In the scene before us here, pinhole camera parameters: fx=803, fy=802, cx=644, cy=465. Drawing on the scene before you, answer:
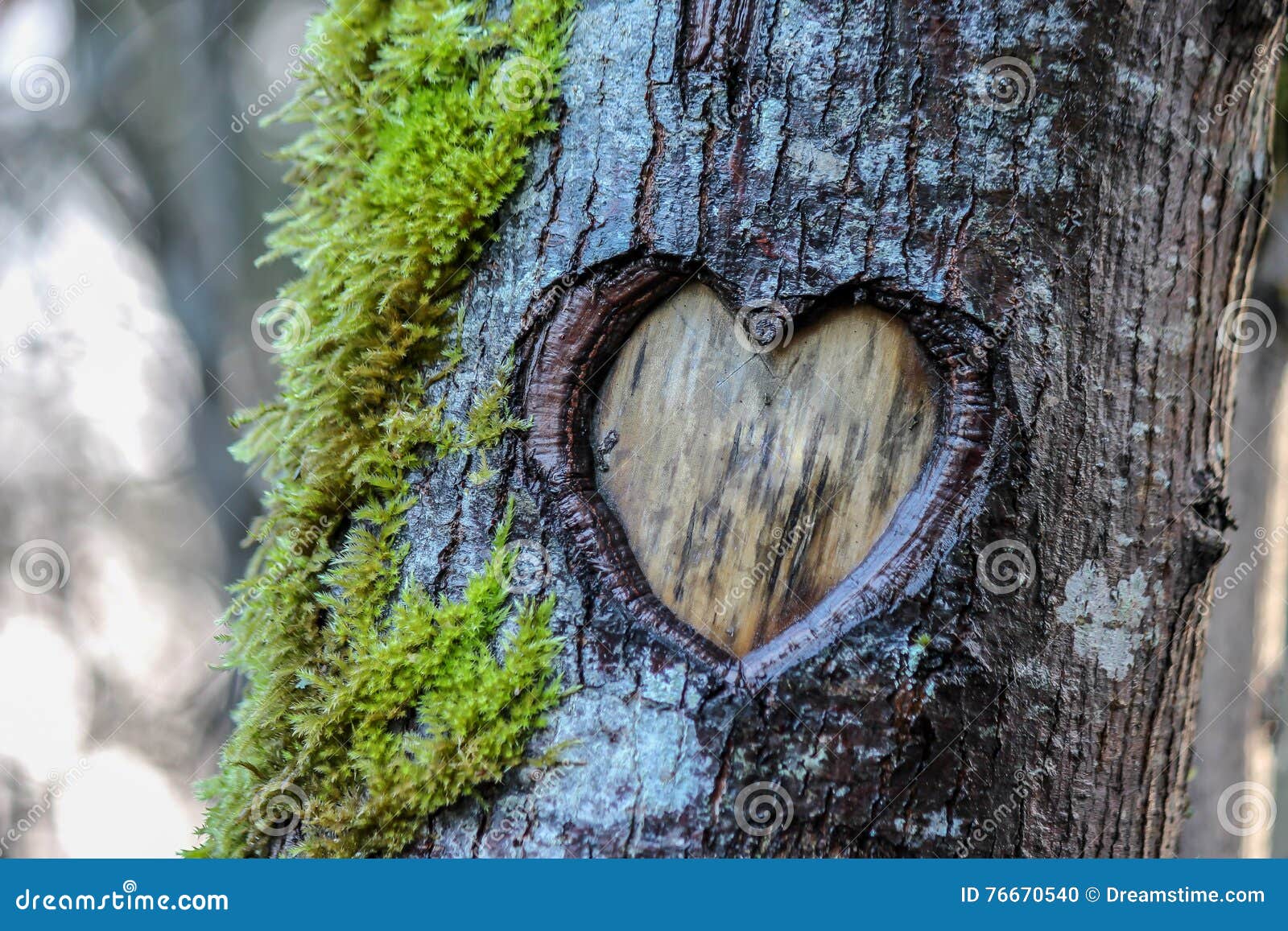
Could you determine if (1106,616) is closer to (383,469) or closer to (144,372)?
(383,469)

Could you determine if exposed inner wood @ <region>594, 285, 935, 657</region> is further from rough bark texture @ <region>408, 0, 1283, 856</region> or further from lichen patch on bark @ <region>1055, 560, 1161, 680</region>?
lichen patch on bark @ <region>1055, 560, 1161, 680</region>

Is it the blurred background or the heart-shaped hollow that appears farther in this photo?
the blurred background

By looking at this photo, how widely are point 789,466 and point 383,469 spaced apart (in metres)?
0.72

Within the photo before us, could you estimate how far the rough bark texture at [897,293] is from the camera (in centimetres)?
124

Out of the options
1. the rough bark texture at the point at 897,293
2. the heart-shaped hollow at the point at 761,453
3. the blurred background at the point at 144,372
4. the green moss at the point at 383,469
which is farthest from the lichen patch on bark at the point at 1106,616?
the blurred background at the point at 144,372

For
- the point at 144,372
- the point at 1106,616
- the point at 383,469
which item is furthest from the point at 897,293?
the point at 144,372

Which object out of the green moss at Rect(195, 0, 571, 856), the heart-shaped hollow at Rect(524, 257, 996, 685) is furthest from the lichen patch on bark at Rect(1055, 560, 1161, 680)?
the green moss at Rect(195, 0, 571, 856)

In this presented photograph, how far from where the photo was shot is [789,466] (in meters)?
1.33

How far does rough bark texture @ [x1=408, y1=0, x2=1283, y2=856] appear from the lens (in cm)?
124

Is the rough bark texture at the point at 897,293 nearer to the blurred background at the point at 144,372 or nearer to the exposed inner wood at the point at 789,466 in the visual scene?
the exposed inner wood at the point at 789,466

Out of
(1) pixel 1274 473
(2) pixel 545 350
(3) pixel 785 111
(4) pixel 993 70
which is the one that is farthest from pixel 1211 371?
(1) pixel 1274 473

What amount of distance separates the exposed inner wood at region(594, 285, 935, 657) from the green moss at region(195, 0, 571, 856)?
29 centimetres

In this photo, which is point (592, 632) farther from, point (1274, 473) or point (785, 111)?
point (1274, 473)

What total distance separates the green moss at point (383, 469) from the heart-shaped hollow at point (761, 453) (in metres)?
0.14
